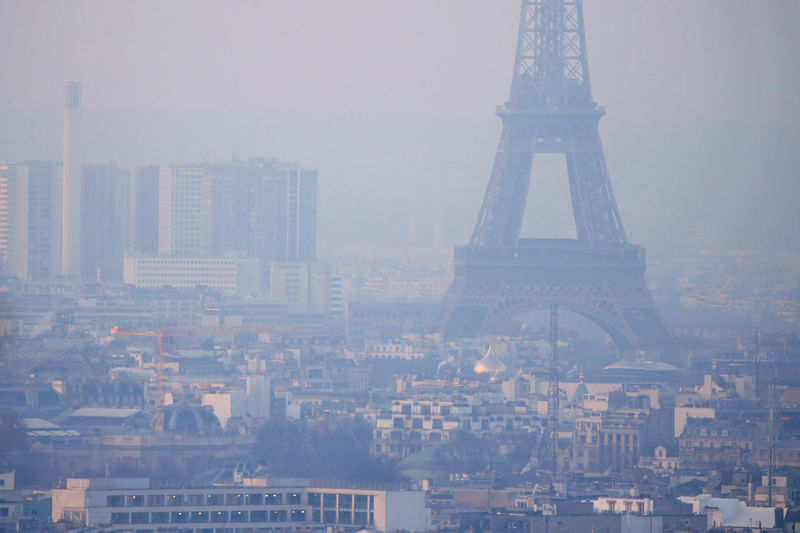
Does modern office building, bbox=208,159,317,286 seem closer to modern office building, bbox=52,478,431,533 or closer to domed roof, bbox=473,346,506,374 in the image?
domed roof, bbox=473,346,506,374

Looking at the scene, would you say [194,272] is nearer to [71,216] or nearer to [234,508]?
[71,216]

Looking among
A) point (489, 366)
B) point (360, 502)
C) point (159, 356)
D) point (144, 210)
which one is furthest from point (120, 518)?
point (144, 210)

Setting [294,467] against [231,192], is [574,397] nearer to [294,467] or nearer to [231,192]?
[294,467]

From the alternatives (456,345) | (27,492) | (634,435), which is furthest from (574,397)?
(27,492)

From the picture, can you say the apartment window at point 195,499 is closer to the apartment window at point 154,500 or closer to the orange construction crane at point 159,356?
the apartment window at point 154,500

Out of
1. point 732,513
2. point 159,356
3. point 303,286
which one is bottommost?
point 732,513

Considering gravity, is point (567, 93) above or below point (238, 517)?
above
